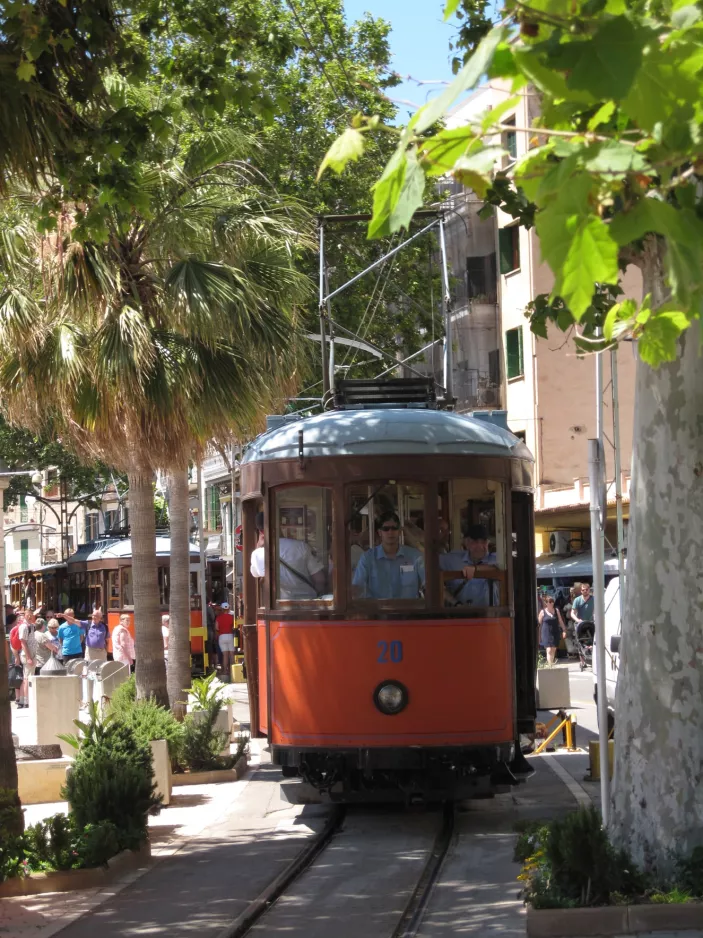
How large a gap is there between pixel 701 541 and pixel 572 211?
15.3 feet

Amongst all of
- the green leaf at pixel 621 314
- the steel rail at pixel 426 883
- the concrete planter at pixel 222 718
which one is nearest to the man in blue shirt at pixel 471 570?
the steel rail at pixel 426 883

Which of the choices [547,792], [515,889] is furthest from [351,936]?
[547,792]

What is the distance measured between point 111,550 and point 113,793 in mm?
24341

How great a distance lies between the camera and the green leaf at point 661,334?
144 inches

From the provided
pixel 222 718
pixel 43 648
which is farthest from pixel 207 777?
pixel 43 648

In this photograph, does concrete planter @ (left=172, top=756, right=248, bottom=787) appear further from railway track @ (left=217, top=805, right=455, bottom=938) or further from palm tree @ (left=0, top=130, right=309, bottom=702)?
railway track @ (left=217, top=805, right=455, bottom=938)

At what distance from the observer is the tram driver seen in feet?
34.4

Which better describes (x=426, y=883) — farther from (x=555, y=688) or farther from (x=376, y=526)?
(x=555, y=688)

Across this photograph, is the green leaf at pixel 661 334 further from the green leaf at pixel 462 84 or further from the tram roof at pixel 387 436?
the tram roof at pixel 387 436

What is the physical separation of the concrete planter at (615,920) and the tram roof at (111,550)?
25677 mm

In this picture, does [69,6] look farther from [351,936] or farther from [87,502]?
[87,502]

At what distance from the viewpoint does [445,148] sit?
10.7ft

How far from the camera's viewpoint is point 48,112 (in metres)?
8.61

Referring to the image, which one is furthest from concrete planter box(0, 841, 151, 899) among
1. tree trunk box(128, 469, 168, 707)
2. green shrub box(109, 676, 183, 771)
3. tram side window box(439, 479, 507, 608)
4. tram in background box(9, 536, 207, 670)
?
tram in background box(9, 536, 207, 670)
